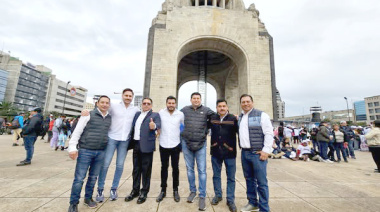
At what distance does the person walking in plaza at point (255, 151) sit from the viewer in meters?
2.64

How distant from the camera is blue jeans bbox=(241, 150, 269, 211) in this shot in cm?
263

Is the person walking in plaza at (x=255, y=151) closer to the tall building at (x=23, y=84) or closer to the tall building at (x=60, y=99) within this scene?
the tall building at (x=60, y=99)

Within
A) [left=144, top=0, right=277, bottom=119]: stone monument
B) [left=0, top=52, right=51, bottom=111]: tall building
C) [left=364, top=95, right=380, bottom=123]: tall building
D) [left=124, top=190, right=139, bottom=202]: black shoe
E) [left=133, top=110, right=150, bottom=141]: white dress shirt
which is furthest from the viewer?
[left=364, top=95, right=380, bottom=123]: tall building

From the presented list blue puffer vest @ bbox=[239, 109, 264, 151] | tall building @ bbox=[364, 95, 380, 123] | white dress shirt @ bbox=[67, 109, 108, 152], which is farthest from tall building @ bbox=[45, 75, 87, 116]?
tall building @ bbox=[364, 95, 380, 123]

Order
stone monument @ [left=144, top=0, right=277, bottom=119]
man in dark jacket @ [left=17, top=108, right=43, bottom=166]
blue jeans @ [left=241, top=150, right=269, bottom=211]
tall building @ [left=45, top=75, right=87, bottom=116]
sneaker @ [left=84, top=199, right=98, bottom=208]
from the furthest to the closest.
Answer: tall building @ [left=45, top=75, right=87, bottom=116] < stone monument @ [left=144, top=0, right=277, bottom=119] < man in dark jacket @ [left=17, top=108, right=43, bottom=166] < sneaker @ [left=84, top=199, right=98, bottom=208] < blue jeans @ [left=241, top=150, right=269, bottom=211]

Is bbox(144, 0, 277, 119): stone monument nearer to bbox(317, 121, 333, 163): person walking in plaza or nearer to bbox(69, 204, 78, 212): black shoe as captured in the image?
bbox(317, 121, 333, 163): person walking in plaza

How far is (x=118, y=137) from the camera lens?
3.15 m

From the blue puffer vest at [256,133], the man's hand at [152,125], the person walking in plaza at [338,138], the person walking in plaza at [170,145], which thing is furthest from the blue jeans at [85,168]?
the person walking in plaza at [338,138]

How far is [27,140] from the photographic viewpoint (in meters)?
5.38

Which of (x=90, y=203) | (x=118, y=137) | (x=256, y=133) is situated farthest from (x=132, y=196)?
(x=256, y=133)

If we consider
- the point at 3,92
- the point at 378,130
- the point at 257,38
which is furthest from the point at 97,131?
the point at 3,92

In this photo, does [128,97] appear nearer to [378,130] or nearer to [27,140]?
[27,140]

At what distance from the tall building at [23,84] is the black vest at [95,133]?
77.4 m

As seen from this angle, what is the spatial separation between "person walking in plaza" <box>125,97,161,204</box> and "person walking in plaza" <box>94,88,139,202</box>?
139 mm
